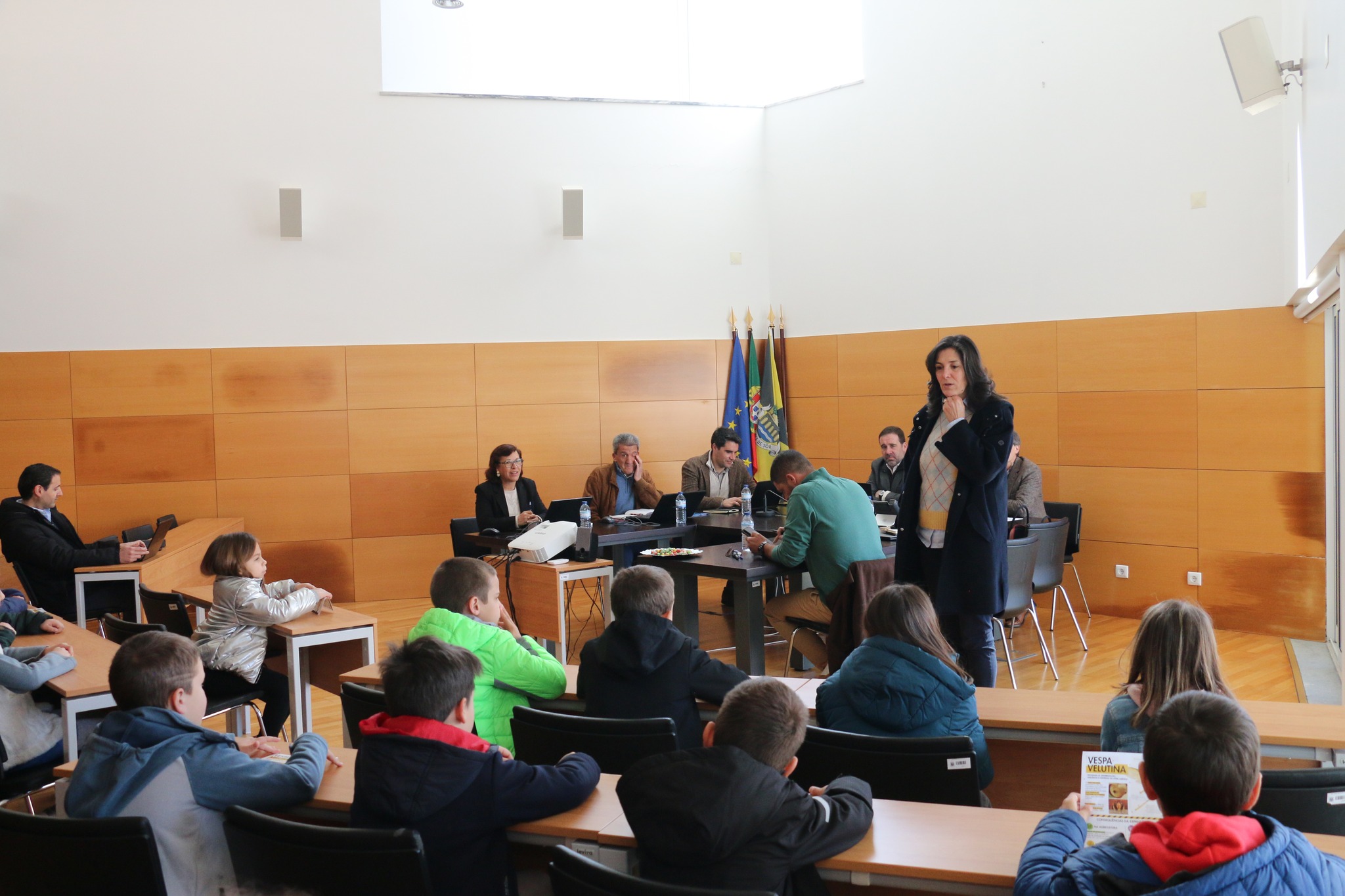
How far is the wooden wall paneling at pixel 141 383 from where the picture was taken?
787 centimetres

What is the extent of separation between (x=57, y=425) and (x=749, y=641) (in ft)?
19.2

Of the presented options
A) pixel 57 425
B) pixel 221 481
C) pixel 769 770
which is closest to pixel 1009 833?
pixel 769 770

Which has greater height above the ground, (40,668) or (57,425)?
(57,425)

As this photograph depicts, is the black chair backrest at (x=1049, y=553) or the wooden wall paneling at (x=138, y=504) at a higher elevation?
the wooden wall paneling at (x=138, y=504)

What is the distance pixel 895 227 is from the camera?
8.26 m

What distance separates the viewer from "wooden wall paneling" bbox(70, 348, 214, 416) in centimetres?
787

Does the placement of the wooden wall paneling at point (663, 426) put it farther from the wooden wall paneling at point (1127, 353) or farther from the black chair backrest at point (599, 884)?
the black chair backrest at point (599, 884)

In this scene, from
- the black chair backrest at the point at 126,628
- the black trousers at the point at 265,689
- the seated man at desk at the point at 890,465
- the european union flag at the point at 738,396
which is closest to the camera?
the black chair backrest at the point at 126,628

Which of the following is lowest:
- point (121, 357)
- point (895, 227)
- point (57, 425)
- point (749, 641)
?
point (749, 641)

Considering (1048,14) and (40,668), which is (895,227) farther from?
(40,668)

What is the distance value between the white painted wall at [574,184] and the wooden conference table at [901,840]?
5.59 meters

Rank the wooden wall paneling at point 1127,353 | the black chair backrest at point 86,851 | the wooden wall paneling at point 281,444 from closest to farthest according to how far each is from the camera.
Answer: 1. the black chair backrest at point 86,851
2. the wooden wall paneling at point 1127,353
3. the wooden wall paneling at point 281,444

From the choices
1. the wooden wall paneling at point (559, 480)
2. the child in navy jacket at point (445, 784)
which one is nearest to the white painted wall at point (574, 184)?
the wooden wall paneling at point (559, 480)

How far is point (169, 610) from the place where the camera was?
4.73m
